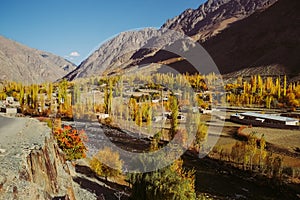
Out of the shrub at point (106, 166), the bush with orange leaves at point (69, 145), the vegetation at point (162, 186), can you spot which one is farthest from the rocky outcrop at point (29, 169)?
the shrub at point (106, 166)

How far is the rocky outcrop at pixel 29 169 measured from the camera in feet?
25.1

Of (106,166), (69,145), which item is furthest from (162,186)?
(69,145)

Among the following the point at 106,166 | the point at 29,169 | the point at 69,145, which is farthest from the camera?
the point at 106,166

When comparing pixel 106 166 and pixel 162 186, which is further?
pixel 106 166

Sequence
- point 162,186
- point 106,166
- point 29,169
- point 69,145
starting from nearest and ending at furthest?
point 29,169, point 162,186, point 69,145, point 106,166

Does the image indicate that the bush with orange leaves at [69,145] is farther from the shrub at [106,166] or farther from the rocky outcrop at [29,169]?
the rocky outcrop at [29,169]

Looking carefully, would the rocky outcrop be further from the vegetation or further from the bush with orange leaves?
the bush with orange leaves

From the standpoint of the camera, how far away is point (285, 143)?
963 inches

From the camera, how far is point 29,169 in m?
8.68

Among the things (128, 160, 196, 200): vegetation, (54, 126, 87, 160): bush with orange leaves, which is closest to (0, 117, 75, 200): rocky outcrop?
(128, 160, 196, 200): vegetation

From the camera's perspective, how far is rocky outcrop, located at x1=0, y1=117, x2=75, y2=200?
7.66 m

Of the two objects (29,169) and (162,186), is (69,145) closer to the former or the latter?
(162,186)

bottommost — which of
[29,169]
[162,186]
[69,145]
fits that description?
[162,186]

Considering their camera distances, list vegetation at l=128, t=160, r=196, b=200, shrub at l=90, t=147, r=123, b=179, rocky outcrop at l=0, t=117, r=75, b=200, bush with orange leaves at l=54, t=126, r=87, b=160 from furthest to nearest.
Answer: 1. shrub at l=90, t=147, r=123, b=179
2. bush with orange leaves at l=54, t=126, r=87, b=160
3. vegetation at l=128, t=160, r=196, b=200
4. rocky outcrop at l=0, t=117, r=75, b=200
